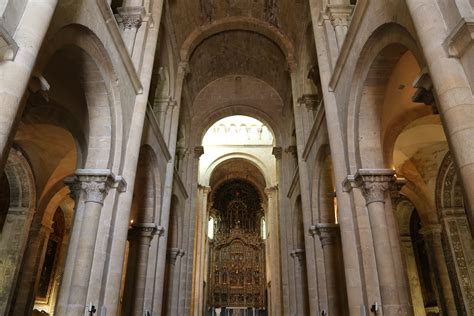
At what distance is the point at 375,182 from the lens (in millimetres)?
7516

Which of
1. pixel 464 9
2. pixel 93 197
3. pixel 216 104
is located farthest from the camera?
pixel 216 104

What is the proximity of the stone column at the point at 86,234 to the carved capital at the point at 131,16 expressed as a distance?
14.3 feet

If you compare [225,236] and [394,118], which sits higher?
[225,236]

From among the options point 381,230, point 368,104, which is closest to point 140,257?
point 381,230

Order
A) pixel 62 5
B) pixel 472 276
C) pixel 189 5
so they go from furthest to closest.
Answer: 1. pixel 189 5
2. pixel 472 276
3. pixel 62 5

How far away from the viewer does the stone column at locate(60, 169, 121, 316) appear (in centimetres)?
660

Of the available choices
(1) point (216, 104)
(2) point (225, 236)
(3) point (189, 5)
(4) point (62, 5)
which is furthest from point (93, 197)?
(2) point (225, 236)

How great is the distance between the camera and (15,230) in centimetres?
1223

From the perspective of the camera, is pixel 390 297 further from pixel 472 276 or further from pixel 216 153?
pixel 216 153

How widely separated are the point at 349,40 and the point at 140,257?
804 cm

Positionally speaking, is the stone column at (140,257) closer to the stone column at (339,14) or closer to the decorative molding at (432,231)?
the stone column at (339,14)

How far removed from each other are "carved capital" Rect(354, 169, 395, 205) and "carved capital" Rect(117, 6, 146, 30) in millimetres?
6655

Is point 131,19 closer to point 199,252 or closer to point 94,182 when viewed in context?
point 94,182

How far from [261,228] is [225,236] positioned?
340cm
